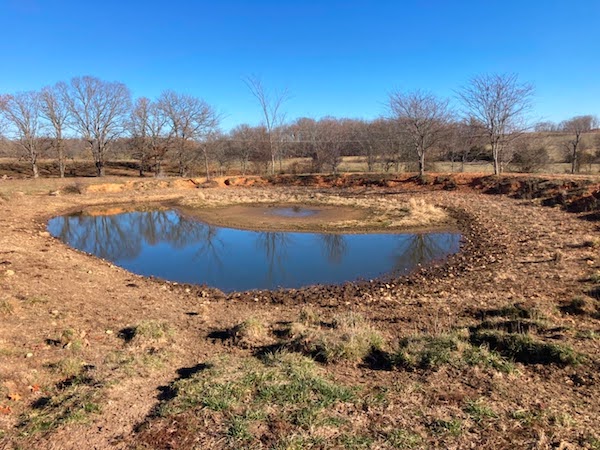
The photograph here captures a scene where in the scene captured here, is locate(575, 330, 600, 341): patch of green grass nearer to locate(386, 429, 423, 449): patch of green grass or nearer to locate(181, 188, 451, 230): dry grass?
locate(386, 429, 423, 449): patch of green grass

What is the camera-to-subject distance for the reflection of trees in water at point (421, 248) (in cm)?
1207

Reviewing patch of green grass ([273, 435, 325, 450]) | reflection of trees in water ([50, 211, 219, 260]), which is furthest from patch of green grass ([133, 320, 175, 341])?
reflection of trees in water ([50, 211, 219, 260])

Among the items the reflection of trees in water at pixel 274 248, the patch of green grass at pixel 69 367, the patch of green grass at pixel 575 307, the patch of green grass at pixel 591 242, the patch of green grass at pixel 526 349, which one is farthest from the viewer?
the reflection of trees in water at pixel 274 248

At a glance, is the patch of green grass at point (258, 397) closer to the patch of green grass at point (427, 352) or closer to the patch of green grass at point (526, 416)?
the patch of green grass at point (427, 352)

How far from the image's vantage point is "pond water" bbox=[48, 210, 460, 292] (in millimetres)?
10938

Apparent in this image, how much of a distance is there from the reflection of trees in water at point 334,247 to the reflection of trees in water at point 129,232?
3896mm

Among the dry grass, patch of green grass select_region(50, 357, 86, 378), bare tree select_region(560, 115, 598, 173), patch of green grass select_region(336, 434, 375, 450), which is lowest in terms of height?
patch of green grass select_region(336, 434, 375, 450)

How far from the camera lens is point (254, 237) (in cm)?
1614

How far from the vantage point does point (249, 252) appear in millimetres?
13805

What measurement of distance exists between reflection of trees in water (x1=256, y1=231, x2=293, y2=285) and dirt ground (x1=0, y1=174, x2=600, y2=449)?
2.28 meters

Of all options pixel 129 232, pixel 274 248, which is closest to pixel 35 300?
pixel 274 248

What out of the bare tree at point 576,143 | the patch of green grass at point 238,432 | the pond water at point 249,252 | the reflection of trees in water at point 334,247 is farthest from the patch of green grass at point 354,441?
the bare tree at point 576,143

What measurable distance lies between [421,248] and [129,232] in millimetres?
12723

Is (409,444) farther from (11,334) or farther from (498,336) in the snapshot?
(11,334)
